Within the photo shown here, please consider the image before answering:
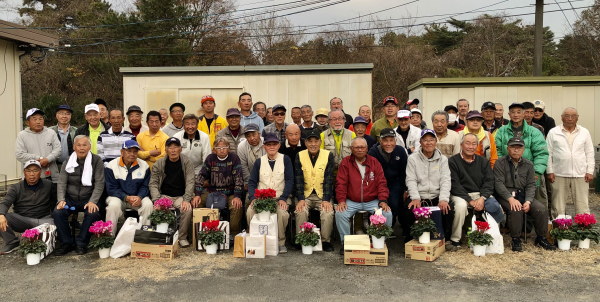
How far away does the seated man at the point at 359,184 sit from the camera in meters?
6.02

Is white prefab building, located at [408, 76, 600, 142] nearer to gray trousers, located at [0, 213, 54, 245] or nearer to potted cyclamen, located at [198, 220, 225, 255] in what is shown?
potted cyclamen, located at [198, 220, 225, 255]

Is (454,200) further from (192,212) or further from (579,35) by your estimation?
(579,35)

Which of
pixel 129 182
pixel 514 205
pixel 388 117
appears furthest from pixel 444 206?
pixel 129 182

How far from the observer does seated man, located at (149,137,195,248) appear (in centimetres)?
631

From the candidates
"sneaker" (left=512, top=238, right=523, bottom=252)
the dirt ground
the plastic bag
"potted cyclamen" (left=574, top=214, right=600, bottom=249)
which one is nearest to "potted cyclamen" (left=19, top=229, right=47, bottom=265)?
the dirt ground

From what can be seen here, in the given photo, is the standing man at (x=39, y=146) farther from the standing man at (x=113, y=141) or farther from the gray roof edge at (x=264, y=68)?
the gray roof edge at (x=264, y=68)

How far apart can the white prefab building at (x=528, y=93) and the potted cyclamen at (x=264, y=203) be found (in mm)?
6282

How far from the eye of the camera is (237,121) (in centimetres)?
703

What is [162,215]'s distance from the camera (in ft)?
18.9

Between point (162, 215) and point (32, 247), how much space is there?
1493 millimetres

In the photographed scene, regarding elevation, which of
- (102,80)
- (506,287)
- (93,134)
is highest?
(102,80)

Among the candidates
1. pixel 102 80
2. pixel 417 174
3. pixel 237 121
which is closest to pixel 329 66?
pixel 237 121

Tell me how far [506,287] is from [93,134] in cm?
587

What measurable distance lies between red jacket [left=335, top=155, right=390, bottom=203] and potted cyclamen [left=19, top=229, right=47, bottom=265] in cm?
364
